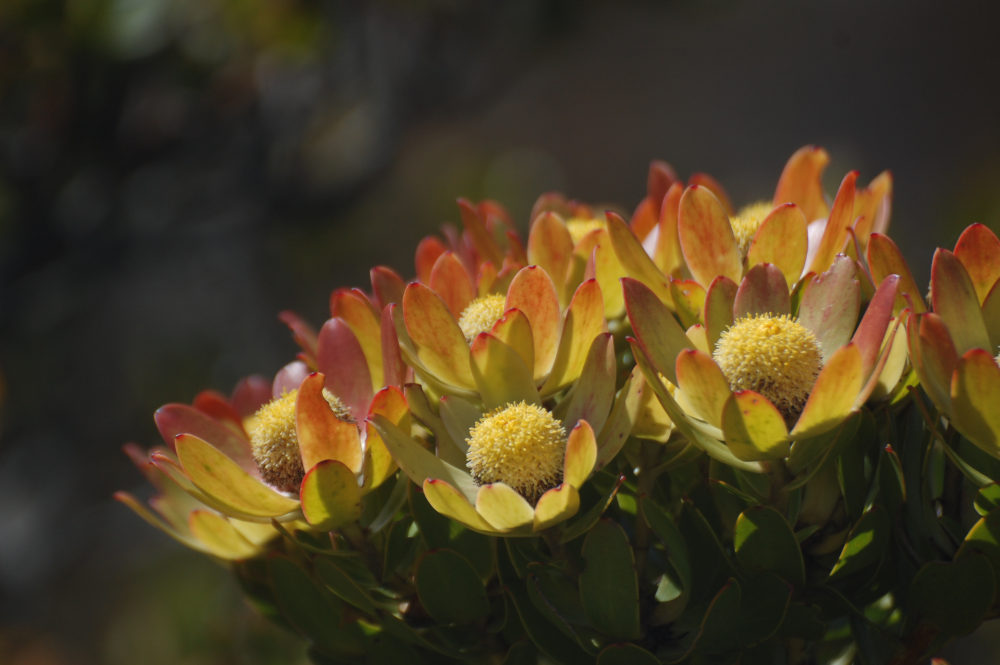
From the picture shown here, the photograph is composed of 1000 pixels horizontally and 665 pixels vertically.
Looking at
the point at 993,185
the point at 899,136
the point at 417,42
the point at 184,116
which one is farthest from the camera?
the point at 899,136

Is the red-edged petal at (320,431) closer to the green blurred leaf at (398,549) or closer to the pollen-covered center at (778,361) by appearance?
the green blurred leaf at (398,549)

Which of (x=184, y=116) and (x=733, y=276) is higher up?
(x=184, y=116)

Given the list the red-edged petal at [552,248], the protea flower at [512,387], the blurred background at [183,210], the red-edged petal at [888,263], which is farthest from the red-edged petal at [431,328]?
the blurred background at [183,210]

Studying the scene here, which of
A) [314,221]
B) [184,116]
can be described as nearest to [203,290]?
[314,221]

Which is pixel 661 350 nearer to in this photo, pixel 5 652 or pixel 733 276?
pixel 733 276

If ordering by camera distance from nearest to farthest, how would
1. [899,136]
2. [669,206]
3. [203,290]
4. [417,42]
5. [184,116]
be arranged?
1. [669,206]
2. [184,116]
3. [417,42]
4. [203,290]
5. [899,136]

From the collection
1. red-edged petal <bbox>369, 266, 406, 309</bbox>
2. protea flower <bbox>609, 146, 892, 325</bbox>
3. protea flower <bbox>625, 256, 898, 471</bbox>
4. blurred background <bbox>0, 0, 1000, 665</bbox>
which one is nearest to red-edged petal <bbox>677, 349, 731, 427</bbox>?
protea flower <bbox>625, 256, 898, 471</bbox>
